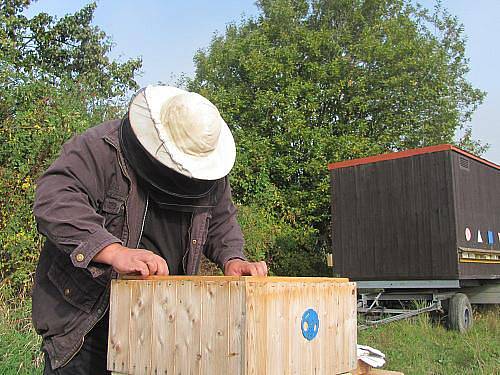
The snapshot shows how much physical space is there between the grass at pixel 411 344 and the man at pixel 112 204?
278 cm

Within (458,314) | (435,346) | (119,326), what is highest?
(119,326)

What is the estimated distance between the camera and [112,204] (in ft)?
7.20

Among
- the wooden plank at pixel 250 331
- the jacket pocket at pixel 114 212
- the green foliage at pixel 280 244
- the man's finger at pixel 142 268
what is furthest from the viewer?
the green foliage at pixel 280 244

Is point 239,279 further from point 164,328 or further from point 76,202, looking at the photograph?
point 76,202

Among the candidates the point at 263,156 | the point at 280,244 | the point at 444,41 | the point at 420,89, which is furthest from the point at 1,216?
the point at 444,41

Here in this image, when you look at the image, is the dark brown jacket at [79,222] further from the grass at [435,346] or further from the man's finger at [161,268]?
the grass at [435,346]

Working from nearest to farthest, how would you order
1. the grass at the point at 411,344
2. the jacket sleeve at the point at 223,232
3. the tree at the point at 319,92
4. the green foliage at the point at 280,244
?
the jacket sleeve at the point at 223,232, the grass at the point at 411,344, the green foliage at the point at 280,244, the tree at the point at 319,92

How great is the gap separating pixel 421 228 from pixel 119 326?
28.8 feet

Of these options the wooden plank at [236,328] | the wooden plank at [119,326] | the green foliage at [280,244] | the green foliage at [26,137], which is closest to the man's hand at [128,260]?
the wooden plank at [119,326]

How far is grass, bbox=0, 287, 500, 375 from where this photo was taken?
16.0ft

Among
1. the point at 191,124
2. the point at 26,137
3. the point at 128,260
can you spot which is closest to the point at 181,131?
the point at 191,124

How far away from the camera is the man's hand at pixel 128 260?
1.92 m

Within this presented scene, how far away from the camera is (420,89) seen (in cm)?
2031

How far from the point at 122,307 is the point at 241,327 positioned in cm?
55
